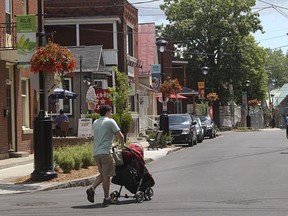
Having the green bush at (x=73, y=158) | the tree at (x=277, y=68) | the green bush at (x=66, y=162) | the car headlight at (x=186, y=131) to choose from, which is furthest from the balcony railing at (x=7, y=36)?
the tree at (x=277, y=68)

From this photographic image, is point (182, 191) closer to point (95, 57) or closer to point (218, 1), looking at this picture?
point (95, 57)

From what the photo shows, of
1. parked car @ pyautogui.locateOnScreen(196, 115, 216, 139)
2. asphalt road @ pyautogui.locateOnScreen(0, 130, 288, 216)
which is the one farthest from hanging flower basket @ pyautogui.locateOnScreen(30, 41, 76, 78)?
parked car @ pyautogui.locateOnScreen(196, 115, 216, 139)

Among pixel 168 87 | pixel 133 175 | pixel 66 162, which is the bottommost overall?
pixel 66 162

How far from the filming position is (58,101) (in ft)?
98.8

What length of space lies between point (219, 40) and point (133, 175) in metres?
52.7

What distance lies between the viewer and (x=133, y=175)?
10367 millimetres

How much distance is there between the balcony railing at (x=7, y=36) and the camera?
18891mm

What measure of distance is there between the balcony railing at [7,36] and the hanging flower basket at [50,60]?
5.14 metres

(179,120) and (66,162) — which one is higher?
(179,120)

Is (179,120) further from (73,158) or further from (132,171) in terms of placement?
(132,171)

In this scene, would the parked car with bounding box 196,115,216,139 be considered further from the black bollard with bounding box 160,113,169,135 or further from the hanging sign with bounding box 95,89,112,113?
the hanging sign with bounding box 95,89,112,113

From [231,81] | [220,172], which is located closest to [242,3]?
[231,81]

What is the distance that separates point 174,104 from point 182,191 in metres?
48.1

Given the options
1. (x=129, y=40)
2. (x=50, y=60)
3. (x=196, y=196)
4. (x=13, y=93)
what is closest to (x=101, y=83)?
(x=129, y=40)
